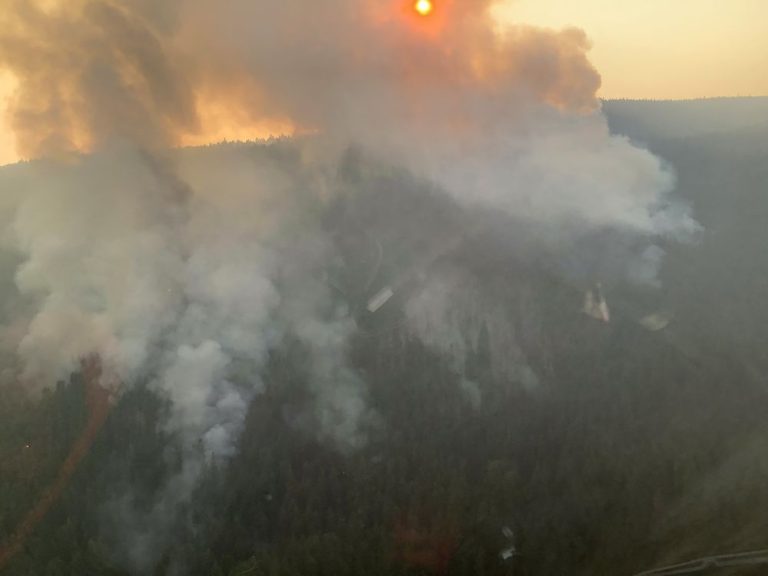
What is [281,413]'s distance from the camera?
3044 inches

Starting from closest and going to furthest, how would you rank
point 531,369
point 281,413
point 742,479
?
point 742,479
point 281,413
point 531,369

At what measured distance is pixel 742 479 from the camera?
184 feet

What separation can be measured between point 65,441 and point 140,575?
1925cm

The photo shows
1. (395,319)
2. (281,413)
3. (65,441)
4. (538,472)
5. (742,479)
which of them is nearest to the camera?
(742,479)

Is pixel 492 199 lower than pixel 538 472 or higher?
higher

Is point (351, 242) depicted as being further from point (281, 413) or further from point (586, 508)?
point (586, 508)

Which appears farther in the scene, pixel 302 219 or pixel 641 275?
pixel 302 219

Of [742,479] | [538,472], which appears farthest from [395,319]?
[742,479]

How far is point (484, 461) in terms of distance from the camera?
6731 centimetres

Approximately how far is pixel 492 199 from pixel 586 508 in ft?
206

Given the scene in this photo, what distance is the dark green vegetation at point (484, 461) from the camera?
53906 millimetres

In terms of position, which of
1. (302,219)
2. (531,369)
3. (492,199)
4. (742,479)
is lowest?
(742,479)

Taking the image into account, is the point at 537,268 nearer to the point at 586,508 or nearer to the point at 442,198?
the point at 442,198

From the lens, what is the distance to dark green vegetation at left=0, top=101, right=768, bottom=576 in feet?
177
